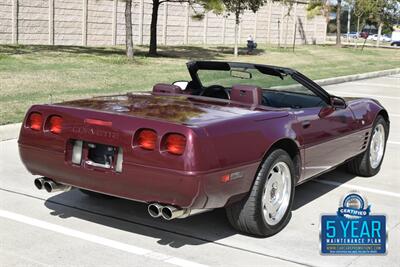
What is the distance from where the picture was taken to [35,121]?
485cm

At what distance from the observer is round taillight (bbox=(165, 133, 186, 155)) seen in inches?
161

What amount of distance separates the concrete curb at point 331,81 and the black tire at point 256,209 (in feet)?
15.3

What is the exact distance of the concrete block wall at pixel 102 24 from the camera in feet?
87.4

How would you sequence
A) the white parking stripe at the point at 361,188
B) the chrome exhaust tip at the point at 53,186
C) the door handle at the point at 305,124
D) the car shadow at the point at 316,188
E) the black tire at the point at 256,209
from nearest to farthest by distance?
1. the black tire at the point at 256,209
2. the chrome exhaust tip at the point at 53,186
3. the door handle at the point at 305,124
4. the car shadow at the point at 316,188
5. the white parking stripe at the point at 361,188

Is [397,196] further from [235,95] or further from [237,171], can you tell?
[237,171]

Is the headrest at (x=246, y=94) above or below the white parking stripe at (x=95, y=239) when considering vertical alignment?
above

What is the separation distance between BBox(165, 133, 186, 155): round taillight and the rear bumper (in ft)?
0.47

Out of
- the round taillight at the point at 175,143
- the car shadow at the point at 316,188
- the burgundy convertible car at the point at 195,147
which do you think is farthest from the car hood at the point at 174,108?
the car shadow at the point at 316,188

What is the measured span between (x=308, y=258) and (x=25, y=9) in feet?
81.7

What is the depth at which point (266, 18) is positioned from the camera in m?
46.2

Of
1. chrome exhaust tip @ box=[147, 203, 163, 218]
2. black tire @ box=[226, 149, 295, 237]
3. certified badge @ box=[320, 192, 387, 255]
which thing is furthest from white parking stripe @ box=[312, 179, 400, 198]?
chrome exhaust tip @ box=[147, 203, 163, 218]

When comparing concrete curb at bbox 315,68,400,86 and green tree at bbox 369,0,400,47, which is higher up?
green tree at bbox 369,0,400,47

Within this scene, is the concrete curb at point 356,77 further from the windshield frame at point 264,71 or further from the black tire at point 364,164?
the windshield frame at point 264,71

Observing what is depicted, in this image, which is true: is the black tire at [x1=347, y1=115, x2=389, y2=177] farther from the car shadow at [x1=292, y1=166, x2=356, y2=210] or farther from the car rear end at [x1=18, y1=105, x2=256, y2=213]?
the car rear end at [x1=18, y1=105, x2=256, y2=213]
